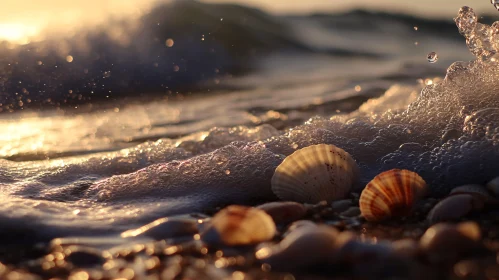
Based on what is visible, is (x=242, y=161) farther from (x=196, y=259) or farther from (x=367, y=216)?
(x=196, y=259)

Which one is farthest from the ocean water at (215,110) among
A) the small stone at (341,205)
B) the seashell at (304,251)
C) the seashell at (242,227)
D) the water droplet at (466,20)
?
the seashell at (304,251)

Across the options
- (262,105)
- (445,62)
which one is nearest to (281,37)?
(445,62)

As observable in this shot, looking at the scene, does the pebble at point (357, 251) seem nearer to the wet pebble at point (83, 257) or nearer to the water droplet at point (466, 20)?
the wet pebble at point (83, 257)

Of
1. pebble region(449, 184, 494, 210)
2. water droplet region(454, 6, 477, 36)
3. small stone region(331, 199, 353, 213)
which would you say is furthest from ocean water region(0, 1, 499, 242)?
small stone region(331, 199, 353, 213)

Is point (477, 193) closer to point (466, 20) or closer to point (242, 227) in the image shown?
point (242, 227)

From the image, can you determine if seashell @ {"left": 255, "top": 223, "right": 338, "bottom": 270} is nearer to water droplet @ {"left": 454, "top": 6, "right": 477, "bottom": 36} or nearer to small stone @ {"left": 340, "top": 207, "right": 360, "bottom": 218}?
small stone @ {"left": 340, "top": 207, "right": 360, "bottom": 218}

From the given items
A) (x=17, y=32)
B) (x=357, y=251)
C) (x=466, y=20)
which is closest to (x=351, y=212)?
(x=357, y=251)
